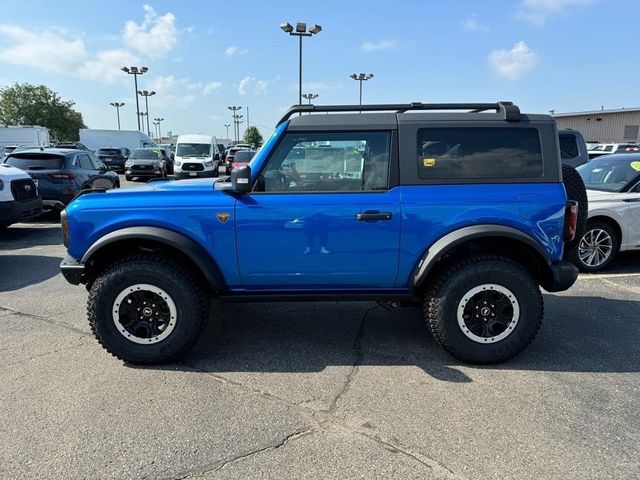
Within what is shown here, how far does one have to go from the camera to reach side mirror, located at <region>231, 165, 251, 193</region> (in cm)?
334

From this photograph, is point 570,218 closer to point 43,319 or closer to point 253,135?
point 43,319

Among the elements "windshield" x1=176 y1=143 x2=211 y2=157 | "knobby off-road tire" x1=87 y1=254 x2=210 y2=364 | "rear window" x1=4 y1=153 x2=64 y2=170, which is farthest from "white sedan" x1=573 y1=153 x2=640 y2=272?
"windshield" x1=176 y1=143 x2=211 y2=157

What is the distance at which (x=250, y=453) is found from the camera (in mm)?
2508

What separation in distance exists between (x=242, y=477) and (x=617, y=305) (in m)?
4.52

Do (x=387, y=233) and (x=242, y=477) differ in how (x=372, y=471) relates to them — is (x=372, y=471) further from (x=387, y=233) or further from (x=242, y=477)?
(x=387, y=233)

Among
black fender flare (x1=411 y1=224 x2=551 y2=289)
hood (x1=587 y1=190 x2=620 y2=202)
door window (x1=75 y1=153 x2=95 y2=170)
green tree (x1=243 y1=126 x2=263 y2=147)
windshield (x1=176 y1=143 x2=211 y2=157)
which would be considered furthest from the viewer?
green tree (x1=243 y1=126 x2=263 y2=147)

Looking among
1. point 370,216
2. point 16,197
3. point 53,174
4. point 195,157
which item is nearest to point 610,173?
point 370,216

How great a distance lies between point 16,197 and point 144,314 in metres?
5.80

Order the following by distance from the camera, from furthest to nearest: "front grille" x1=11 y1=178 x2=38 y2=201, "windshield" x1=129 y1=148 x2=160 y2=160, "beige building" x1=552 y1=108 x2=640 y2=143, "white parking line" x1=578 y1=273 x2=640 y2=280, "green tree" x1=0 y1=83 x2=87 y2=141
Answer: "green tree" x1=0 y1=83 x2=87 y2=141 → "beige building" x1=552 y1=108 x2=640 y2=143 → "windshield" x1=129 y1=148 x2=160 y2=160 → "front grille" x1=11 y1=178 x2=38 y2=201 → "white parking line" x1=578 y1=273 x2=640 y2=280

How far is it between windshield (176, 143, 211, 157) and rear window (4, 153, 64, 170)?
40.3ft

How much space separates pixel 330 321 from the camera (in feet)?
14.6

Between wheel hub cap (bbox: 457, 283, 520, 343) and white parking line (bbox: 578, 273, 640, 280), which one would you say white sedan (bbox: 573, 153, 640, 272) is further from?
wheel hub cap (bbox: 457, 283, 520, 343)

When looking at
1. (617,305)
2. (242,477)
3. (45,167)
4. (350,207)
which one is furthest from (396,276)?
(45,167)

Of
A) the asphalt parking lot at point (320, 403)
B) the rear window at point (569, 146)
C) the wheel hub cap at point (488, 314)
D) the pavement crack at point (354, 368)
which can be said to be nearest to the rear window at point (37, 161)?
the asphalt parking lot at point (320, 403)
